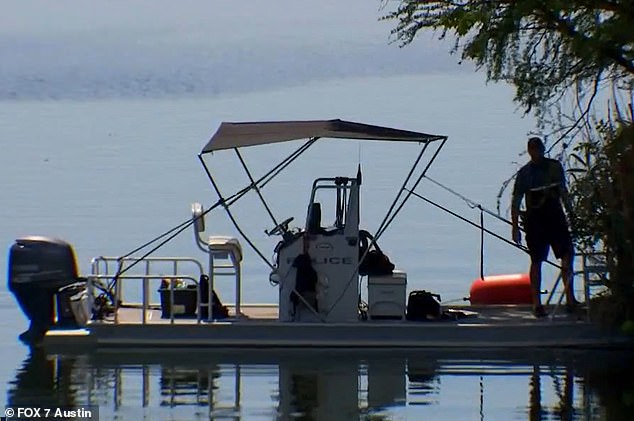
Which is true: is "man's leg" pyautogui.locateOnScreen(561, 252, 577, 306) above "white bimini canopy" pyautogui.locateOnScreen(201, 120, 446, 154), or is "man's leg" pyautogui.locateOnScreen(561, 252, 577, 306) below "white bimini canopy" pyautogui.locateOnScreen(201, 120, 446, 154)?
below

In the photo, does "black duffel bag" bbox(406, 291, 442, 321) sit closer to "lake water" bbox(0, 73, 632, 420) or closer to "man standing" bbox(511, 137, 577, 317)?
"lake water" bbox(0, 73, 632, 420)

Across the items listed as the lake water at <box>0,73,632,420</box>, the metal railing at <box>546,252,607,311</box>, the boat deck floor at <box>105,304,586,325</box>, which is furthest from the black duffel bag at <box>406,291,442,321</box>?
the metal railing at <box>546,252,607,311</box>

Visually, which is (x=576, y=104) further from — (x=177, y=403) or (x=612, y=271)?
(x=177, y=403)

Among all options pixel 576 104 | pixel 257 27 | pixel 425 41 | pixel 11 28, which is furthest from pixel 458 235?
pixel 11 28

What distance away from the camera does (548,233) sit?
15.6m

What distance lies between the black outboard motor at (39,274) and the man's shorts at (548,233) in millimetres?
4456

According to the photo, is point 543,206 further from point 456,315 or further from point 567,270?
point 456,315

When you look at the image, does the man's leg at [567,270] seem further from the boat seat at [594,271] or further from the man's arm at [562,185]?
the man's arm at [562,185]

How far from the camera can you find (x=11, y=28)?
203ft

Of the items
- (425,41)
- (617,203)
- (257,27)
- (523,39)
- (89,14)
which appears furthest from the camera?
(89,14)

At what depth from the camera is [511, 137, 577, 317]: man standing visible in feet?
50.9

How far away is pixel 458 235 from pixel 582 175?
36.4ft

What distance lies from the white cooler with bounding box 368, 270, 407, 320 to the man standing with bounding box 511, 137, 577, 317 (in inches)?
46.3

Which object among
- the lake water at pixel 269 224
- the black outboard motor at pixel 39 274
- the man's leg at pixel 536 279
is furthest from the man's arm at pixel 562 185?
the black outboard motor at pixel 39 274
